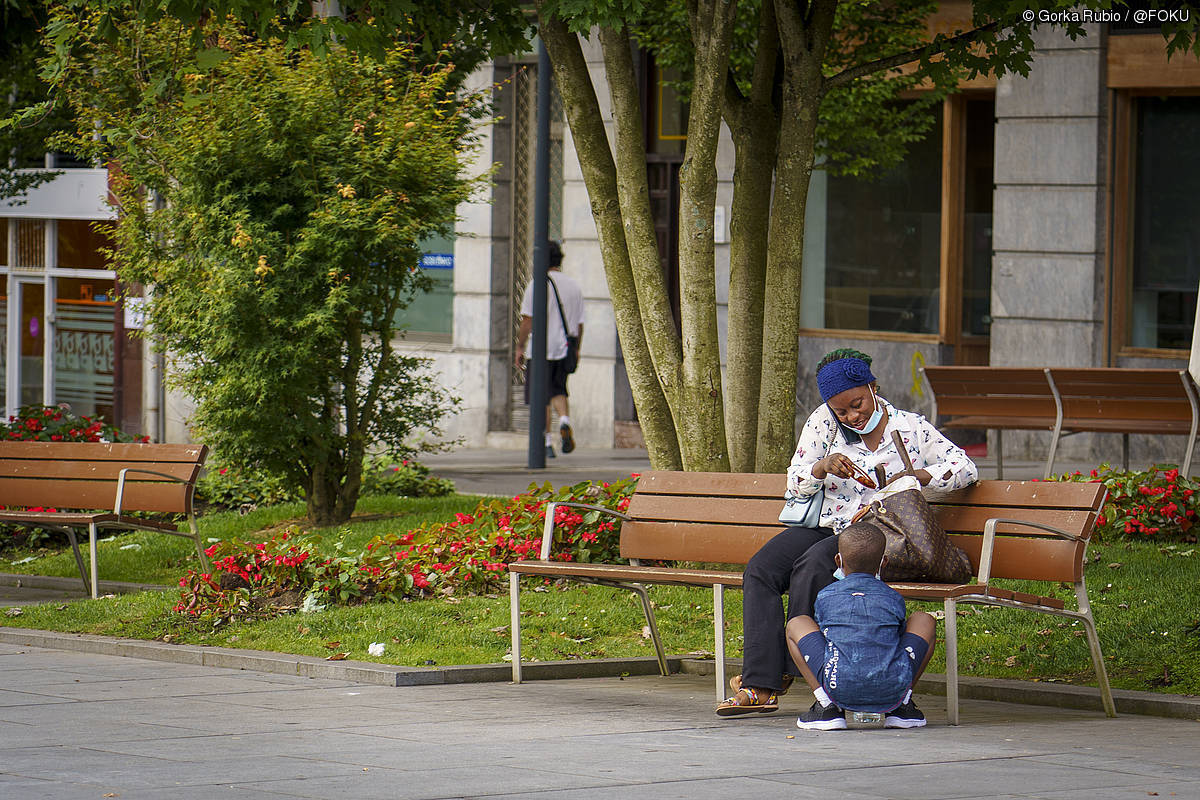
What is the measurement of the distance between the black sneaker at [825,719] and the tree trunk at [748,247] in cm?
330

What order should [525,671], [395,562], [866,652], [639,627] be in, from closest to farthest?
[866,652] → [525,671] → [639,627] → [395,562]

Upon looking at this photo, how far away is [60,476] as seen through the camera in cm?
1142

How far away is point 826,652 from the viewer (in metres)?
6.74

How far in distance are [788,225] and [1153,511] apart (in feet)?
9.82

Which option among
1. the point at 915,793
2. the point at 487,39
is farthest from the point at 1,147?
the point at 915,793

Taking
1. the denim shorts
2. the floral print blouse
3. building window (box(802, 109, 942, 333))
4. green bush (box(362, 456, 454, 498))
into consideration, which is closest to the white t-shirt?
building window (box(802, 109, 942, 333))

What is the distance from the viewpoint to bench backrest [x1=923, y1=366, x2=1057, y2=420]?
41.7 ft

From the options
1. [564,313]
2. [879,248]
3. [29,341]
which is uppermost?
[879,248]

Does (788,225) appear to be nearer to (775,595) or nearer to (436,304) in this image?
(775,595)

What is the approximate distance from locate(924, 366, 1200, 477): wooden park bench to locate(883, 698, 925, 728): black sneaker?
5.55 m

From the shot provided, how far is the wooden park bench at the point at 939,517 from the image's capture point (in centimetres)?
696

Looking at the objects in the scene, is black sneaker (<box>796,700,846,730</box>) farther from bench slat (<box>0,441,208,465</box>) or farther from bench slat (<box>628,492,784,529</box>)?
bench slat (<box>0,441,208,465</box>)

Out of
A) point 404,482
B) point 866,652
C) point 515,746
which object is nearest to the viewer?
Result: point 515,746

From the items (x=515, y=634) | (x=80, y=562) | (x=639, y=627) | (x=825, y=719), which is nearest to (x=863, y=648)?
(x=825, y=719)
